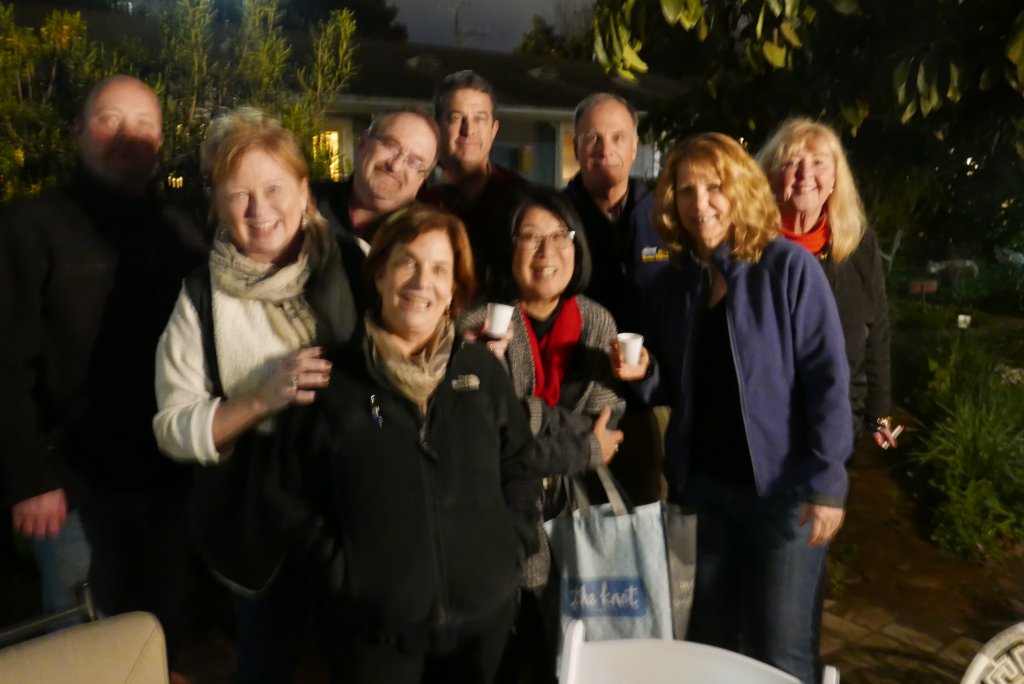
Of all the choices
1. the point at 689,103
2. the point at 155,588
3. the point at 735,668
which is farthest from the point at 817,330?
the point at 689,103

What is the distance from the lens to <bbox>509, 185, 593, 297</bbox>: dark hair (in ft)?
8.47

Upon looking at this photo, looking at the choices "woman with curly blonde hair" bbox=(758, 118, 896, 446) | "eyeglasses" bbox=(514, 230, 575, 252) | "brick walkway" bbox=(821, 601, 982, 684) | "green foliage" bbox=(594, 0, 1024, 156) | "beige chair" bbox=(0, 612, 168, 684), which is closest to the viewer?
"beige chair" bbox=(0, 612, 168, 684)

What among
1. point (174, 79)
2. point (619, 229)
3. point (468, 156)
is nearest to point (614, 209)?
point (619, 229)

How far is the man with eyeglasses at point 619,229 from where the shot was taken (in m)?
3.00

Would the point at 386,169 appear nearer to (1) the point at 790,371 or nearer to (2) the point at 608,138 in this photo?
(2) the point at 608,138

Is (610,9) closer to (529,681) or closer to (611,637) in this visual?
(611,637)

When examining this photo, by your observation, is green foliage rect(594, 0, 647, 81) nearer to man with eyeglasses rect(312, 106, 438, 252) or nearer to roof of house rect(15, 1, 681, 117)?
man with eyeglasses rect(312, 106, 438, 252)

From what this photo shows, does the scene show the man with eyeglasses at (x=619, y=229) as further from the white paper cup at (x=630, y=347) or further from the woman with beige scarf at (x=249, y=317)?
the woman with beige scarf at (x=249, y=317)

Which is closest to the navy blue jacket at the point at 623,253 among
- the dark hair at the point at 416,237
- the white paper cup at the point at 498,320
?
the white paper cup at the point at 498,320

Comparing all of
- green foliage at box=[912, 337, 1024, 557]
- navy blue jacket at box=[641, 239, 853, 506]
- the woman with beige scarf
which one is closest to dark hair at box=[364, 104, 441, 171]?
the woman with beige scarf

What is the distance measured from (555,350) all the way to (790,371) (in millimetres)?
689

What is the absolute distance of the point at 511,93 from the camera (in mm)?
16281

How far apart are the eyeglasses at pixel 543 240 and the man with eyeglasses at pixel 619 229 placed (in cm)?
53

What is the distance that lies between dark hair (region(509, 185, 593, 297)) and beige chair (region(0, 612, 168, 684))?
1.48m
